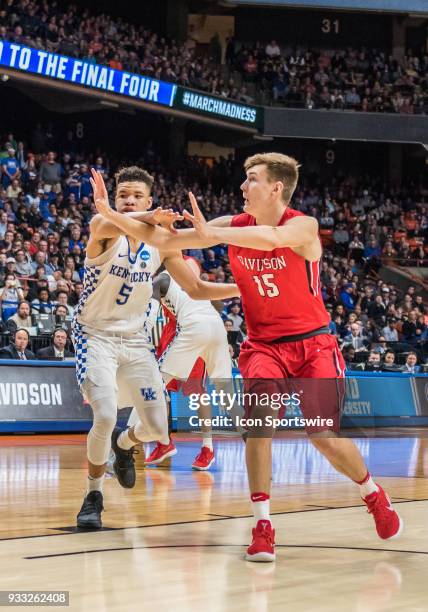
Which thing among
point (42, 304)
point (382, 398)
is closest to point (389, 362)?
point (382, 398)

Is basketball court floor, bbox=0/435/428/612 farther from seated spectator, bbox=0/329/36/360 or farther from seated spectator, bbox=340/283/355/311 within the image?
seated spectator, bbox=340/283/355/311

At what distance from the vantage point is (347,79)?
34.6 m

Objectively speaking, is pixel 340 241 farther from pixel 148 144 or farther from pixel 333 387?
pixel 333 387

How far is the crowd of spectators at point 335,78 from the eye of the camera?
33.1 m

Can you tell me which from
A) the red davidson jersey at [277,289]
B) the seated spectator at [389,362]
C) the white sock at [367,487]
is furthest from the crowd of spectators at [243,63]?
the white sock at [367,487]

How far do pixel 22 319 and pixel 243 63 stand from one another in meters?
20.2

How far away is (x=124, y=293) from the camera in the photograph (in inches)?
265

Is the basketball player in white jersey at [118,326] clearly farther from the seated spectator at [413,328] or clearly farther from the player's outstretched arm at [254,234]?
the seated spectator at [413,328]

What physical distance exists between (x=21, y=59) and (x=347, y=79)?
1417cm

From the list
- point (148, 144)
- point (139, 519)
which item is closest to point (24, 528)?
point (139, 519)

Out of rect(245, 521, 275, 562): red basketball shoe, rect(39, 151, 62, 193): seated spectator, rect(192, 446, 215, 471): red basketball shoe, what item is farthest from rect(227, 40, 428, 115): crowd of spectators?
rect(245, 521, 275, 562): red basketball shoe

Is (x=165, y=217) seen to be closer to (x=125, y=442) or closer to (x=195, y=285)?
(x=195, y=285)

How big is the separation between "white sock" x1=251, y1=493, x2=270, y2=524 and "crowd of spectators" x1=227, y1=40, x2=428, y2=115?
28.0 meters

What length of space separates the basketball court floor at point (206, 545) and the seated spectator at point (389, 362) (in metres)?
9.29
